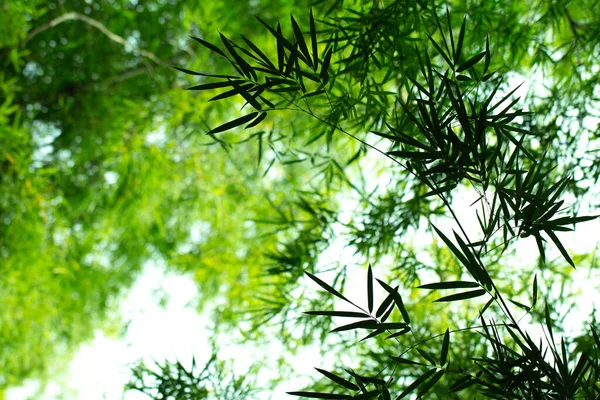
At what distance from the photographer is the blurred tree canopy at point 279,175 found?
4.85ft

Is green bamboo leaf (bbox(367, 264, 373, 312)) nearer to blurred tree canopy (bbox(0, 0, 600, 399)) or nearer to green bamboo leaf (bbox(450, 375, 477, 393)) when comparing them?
blurred tree canopy (bbox(0, 0, 600, 399))

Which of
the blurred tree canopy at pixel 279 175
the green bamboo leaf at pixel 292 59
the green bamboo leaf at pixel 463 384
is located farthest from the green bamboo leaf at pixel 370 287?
the green bamboo leaf at pixel 292 59

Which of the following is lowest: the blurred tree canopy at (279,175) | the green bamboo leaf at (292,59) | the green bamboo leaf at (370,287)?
the green bamboo leaf at (370,287)

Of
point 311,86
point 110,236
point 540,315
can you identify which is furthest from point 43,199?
point 540,315

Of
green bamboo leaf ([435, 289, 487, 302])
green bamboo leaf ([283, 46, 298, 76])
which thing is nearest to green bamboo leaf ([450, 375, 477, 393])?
green bamboo leaf ([435, 289, 487, 302])

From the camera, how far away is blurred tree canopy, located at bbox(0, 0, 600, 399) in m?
1.48

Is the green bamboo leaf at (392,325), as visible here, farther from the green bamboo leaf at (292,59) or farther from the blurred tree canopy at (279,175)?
the green bamboo leaf at (292,59)

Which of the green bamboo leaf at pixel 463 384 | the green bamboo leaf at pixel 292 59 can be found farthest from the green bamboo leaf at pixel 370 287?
the green bamboo leaf at pixel 292 59

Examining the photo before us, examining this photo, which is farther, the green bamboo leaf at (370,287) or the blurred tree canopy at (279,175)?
the blurred tree canopy at (279,175)

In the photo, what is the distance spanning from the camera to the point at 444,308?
2.17m

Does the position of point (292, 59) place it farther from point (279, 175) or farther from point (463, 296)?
point (279, 175)

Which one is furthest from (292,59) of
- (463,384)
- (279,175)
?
(279,175)

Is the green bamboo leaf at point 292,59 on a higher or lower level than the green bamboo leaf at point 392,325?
higher

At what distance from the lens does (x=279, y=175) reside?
354cm
